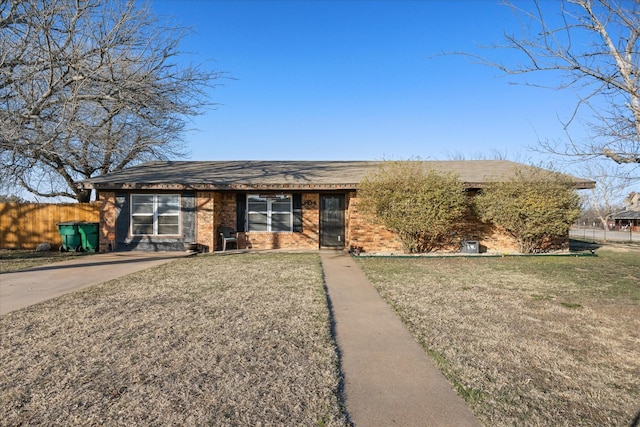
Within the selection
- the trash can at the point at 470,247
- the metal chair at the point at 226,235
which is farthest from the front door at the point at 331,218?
the trash can at the point at 470,247

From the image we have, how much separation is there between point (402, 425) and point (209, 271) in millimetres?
7324

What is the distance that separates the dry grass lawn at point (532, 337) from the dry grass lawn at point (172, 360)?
1.28 m

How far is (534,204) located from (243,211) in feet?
32.3

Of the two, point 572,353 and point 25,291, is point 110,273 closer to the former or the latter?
point 25,291

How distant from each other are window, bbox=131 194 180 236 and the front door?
523cm

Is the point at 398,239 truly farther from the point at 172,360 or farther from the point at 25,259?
the point at 25,259

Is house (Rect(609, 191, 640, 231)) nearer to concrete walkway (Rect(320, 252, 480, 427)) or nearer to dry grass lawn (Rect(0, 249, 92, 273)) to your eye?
concrete walkway (Rect(320, 252, 480, 427))

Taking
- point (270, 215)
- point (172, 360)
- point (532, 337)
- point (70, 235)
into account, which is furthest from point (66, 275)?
point (532, 337)

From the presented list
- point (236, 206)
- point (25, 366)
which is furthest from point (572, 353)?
point (236, 206)

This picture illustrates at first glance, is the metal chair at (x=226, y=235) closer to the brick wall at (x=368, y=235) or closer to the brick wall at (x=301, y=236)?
the brick wall at (x=301, y=236)

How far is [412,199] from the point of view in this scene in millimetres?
12070

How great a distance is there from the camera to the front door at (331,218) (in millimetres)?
14242

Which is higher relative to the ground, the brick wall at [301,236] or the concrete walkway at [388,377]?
the brick wall at [301,236]

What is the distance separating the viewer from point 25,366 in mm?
3631
